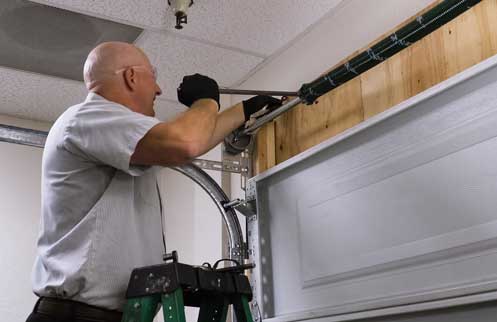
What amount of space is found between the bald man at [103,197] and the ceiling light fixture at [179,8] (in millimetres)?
842

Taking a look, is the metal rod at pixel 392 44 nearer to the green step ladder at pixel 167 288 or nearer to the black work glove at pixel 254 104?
the black work glove at pixel 254 104

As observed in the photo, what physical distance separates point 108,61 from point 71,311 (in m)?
0.57

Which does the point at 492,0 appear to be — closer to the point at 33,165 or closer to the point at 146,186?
the point at 146,186

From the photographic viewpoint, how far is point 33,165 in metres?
3.06

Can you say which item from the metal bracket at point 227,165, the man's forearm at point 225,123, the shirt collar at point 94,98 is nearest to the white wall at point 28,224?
the metal bracket at point 227,165

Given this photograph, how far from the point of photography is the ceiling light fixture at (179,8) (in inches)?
80.8

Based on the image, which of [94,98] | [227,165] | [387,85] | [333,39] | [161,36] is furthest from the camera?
[161,36]

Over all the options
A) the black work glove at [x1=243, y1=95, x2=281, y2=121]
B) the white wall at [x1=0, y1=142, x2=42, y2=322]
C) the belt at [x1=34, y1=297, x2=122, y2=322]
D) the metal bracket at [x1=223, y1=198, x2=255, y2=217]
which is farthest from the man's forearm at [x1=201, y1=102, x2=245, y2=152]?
the white wall at [x1=0, y1=142, x2=42, y2=322]

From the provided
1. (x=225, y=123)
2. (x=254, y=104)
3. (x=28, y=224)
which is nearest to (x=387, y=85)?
(x=254, y=104)

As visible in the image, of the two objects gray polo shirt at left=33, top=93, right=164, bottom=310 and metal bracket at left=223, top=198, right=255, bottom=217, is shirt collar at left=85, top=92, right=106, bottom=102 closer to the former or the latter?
gray polo shirt at left=33, top=93, right=164, bottom=310

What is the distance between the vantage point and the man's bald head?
4.27 ft

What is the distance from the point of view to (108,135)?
112 centimetres

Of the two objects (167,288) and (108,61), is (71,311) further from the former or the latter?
(108,61)

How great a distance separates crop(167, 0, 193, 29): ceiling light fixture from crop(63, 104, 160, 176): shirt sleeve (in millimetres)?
997
